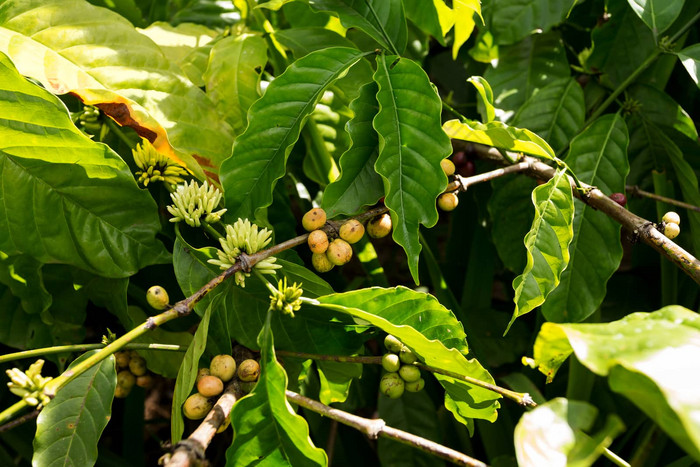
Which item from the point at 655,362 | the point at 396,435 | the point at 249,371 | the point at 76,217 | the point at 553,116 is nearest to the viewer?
the point at 655,362

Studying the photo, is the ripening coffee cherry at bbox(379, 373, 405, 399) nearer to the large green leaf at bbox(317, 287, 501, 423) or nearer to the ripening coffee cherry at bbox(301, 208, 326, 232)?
the large green leaf at bbox(317, 287, 501, 423)

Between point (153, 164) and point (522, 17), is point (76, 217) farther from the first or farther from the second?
point (522, 17)

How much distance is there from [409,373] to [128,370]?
417 millimetres

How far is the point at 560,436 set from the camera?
485mm

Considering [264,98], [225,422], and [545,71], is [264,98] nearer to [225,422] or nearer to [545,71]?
[225,422]

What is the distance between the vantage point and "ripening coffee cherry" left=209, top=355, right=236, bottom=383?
681mm

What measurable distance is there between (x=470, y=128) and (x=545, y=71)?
17.8 inches

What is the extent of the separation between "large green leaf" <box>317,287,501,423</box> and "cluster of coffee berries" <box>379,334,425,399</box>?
0.03 metres

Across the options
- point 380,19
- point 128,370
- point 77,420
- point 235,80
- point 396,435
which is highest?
point 380,19

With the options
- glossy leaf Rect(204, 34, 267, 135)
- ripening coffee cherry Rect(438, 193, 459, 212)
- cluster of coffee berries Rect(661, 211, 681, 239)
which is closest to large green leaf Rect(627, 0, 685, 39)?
cluster of coffee berries Rect(661, 211, 681, 239)

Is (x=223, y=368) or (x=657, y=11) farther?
(x=657, y=11)

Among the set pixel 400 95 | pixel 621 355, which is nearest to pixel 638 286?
pixel 400 95

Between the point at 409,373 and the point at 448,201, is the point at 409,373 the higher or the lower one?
the lower one

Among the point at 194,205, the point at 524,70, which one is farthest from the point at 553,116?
the point at 194,205
